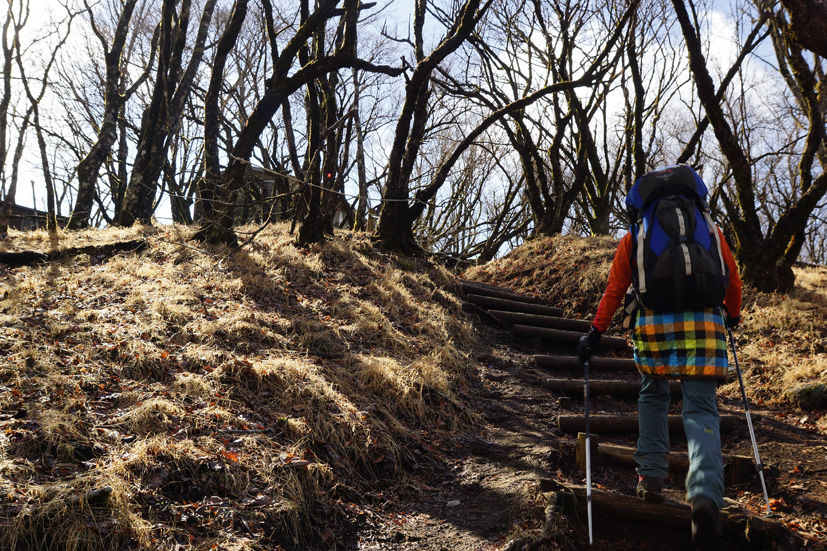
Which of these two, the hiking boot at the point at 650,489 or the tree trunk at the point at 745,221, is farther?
the tree trunk at the point at 745,221

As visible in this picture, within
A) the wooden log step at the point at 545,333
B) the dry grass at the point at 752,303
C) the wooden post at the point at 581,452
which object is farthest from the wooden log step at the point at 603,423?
the wooden log step at the point at 545,333

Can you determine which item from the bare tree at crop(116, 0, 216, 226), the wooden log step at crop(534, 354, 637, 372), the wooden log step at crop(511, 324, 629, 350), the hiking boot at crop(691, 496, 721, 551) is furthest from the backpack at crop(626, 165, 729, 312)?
the bare tree at crop(116, 0, 216, 226)

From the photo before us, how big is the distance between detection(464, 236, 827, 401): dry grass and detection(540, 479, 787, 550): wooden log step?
10.6ft

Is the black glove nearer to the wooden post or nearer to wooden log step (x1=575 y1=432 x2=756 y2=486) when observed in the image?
wooden log step (x1=575 y1=432 x2=756 y2=486)

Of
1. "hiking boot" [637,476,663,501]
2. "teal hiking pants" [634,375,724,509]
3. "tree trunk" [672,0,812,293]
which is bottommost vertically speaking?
"hiking boot" [637,476,663,501]

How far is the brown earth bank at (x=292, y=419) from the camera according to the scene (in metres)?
3.02

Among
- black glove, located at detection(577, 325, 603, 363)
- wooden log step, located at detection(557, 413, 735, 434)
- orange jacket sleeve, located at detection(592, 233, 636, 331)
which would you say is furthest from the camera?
wooden log step, located at detection(557, 413, 735, 434)

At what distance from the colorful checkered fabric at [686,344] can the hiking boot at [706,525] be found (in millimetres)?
692

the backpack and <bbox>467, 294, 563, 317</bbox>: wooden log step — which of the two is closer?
the backpack

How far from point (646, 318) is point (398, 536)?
212 centimetres

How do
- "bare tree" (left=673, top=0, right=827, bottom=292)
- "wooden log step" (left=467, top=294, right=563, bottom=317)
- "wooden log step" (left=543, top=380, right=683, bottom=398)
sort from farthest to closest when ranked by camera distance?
"wooden log step" (left=467, top=294, right=563, bottom=317) < "bare tree" (left=673, top=0, right=827, bottom=292) < "wooden log step" (left=543, top=380, right=683, bottom=398)

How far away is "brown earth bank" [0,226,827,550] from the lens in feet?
9.91

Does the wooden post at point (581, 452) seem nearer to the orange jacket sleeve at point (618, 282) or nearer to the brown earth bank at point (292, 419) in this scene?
the brown earth bank at point (292, 419)

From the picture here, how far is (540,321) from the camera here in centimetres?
877
